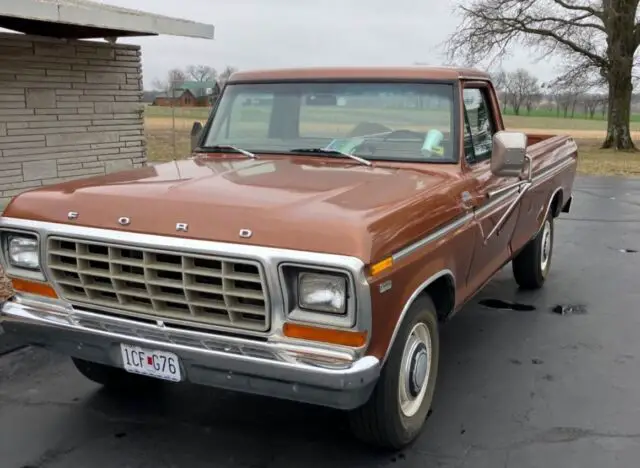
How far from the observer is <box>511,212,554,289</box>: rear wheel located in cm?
637

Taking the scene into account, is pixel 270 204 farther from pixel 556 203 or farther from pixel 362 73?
pixel 556 203

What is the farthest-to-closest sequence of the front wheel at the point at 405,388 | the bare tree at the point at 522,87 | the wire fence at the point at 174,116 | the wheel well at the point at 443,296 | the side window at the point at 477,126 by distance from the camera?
the bare tree at the point at 522,87 → the wire fence at the point at 174,116 → the side window at the point at 477,126 → the wheel well at the point at 443,296 → the front wheel at the point at 405,388

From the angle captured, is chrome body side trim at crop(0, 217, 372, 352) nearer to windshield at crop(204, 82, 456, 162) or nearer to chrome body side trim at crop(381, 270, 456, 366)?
chrome body side trim at crop(381, 270, 456, 366)

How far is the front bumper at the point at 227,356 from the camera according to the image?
289 centimetres


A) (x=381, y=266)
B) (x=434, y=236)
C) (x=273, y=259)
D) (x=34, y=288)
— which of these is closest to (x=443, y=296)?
(x=434, y=236)

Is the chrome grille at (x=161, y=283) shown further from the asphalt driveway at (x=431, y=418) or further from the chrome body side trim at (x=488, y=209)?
the asphalt driveway at (x=431, y=418)

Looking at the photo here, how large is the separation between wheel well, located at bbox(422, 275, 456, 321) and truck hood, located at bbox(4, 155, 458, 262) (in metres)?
0.39

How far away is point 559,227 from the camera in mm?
9961

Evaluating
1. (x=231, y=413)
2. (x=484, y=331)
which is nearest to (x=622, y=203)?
(x=484, y=331)

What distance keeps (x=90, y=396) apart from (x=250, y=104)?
2197 millimetres

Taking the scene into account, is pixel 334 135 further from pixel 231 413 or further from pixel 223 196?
pixel 231 413

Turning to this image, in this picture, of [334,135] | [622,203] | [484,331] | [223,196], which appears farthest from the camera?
[622,203]

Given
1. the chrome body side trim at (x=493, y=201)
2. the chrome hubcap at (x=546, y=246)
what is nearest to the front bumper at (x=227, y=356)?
the chrome body side trim at (x=493, y=201)

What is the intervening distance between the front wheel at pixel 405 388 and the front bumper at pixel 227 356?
1.01ft
